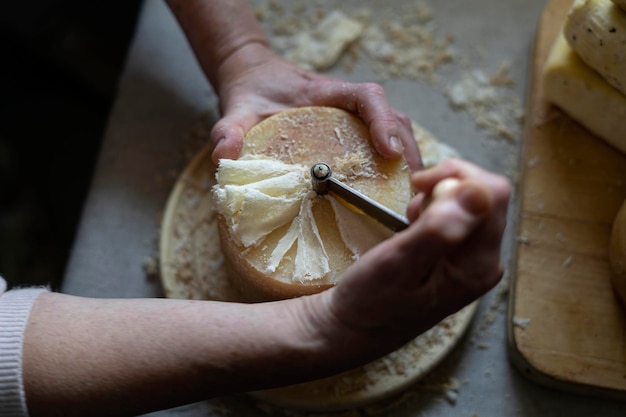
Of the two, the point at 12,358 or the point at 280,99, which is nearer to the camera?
the point at 12,358

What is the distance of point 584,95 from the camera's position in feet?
3.33

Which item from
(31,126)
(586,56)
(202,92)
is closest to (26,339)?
(202,92)

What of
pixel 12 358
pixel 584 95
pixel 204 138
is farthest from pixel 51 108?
pixel 584 95

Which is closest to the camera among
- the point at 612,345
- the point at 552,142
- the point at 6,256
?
the point at 612,345

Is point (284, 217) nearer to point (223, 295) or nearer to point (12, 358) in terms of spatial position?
point (223, 295)

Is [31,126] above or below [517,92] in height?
below

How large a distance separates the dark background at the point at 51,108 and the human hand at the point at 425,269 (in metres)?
1.01

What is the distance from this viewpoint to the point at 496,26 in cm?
127

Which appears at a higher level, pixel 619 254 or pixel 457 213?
pixel 457 213

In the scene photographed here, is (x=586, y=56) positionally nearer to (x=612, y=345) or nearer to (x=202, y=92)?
(x=612, y=345)

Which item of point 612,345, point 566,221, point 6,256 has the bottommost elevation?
point 6,256

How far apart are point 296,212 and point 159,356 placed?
250 mm

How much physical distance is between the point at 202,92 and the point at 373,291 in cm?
67

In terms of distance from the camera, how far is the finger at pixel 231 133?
2.85 ft
